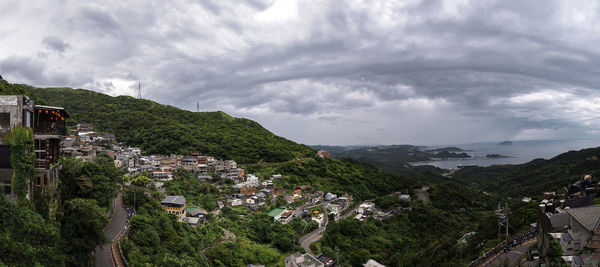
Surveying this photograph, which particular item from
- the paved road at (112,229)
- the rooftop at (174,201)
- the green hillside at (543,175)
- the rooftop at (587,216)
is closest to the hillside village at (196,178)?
the rooftop at (174,201)

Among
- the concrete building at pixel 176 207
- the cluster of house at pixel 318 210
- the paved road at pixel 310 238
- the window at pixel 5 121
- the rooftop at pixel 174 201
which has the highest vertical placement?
the window at pixel 5 121

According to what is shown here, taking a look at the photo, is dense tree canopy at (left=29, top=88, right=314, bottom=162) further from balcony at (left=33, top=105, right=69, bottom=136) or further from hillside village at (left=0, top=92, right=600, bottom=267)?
balcony at (left=33, top=105, right=69, bottom=136)

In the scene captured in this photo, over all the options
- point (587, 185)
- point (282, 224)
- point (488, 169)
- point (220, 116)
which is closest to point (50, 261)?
point (282, 224)

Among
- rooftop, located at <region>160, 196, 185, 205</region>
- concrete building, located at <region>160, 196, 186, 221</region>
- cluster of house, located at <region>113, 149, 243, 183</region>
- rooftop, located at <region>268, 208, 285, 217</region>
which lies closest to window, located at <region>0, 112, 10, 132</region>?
concrete building, located at <region>160, 196, 186, 221</region>

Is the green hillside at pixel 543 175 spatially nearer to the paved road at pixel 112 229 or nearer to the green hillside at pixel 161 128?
the green hillside at pixel 161 128

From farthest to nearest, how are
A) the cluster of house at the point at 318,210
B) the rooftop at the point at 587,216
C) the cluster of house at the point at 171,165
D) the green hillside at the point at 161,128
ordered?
the green hillside at the point at 161,128
the cluster of house at the point at 171,165
the cluster of house at the point at 318,210
the rooftop at the point at 587,216

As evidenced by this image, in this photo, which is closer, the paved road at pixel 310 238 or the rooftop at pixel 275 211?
the paved road at pixel 310 238

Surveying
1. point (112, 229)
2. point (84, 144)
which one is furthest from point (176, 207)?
point (84, 144)
